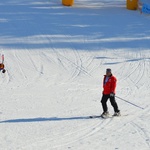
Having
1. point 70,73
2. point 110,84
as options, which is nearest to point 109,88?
point 110,84

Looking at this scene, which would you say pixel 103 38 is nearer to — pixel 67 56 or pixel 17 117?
pixel 67 56

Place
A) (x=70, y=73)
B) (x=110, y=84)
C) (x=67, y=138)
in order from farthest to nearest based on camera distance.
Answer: (x=70, y=73) → (x=110, y=84) → (x=67, y=138)

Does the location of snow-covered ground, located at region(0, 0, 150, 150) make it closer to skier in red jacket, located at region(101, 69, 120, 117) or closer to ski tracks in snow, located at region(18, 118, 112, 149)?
ski tracks in snow, located at region(18, 118, 112, 149)

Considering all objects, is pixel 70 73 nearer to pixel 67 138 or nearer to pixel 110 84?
pixel 110 84

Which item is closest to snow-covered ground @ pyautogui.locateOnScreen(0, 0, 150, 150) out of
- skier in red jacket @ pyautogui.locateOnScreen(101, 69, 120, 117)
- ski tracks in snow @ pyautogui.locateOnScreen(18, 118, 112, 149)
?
ski tracks in snow @ pyautogui.locateOnScreen(18, 118, 112, 149)

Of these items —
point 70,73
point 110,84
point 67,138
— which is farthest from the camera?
point 70,73

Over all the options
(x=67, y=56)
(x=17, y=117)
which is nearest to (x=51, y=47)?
(x=67, y=56)

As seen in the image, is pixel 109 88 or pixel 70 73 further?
pixel 70 73

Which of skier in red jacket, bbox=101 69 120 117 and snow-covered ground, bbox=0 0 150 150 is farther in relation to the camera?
skier in red jacket, bbox=101 69 120 117

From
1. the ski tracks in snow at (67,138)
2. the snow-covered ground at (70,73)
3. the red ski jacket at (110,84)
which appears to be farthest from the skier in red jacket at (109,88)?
the ski tracks in snow at (67,138)

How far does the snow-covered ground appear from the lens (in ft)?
33.8

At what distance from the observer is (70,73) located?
17766 mm

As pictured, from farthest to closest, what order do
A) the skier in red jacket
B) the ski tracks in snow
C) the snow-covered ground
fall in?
the skier in red jacket, the snow-covered ground, the ski tracks in snow

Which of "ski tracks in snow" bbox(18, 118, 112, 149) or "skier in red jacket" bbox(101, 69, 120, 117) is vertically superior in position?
"skier in red jacket" bbox(101, 69, 120, 117)
